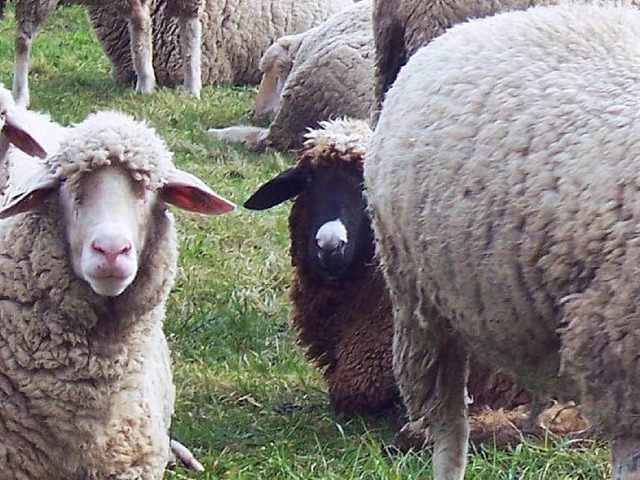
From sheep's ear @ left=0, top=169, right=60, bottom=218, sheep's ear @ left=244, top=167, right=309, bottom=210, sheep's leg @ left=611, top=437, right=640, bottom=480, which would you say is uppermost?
sheep's ear @ left=0, top=169, right=60, bottom=218

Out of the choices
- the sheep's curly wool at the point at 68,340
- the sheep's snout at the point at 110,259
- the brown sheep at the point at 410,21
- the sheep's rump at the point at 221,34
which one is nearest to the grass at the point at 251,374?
the sheep's curly wool at the point at 68,340

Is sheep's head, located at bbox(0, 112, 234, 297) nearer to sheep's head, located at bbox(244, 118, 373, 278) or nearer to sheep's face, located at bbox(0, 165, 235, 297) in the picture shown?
sheep's face, located at bbox(0, 165, 235, 297)

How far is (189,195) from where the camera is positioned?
3225 millimetres

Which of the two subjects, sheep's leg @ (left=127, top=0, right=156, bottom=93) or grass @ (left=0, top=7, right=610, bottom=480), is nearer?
grass @ (left=0, top=7, right=610, bottom=480)

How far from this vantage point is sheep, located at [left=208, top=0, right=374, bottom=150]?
6.87m

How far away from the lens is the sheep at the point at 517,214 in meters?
2.41

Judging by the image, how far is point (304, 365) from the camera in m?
4.59

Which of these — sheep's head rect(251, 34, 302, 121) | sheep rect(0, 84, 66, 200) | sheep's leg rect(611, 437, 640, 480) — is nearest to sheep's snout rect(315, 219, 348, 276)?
sheep rect(0, 84, 66, 200)

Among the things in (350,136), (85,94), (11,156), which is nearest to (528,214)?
(350,136)

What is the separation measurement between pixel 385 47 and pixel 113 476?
1.80 meters

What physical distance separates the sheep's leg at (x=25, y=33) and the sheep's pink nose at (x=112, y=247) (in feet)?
17.4

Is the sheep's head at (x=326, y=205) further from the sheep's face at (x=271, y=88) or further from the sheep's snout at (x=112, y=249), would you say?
the sheep's face at (x=271, y=88)

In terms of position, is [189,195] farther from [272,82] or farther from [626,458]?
[272,82]

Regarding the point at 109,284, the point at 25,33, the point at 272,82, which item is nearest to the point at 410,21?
the point at 109,284
